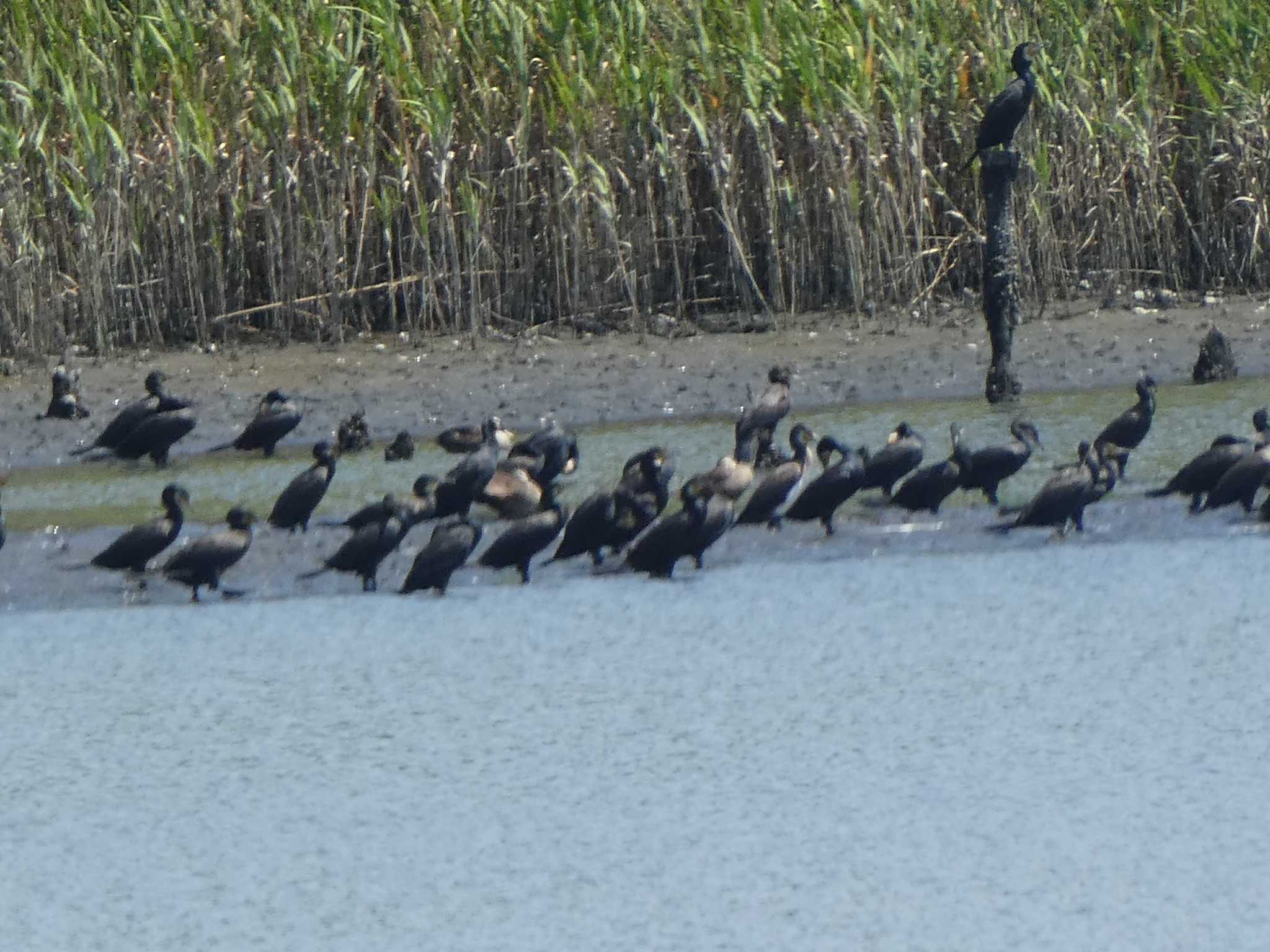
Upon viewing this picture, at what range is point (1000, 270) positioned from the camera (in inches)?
485

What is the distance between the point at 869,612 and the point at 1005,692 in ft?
3.70

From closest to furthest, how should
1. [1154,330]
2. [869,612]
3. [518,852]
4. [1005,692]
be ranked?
[518,852] < [1005,692] < [869,612] < [1154,330]

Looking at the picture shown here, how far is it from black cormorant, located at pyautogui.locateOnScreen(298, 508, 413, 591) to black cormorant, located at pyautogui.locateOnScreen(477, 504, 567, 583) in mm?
366

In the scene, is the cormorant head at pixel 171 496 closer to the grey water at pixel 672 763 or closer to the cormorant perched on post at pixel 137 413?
the grey water at pixel 672 763

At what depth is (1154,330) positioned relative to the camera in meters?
14.1

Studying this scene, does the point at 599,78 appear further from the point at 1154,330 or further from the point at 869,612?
the point at 869,612

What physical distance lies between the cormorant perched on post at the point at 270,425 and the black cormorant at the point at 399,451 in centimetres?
55

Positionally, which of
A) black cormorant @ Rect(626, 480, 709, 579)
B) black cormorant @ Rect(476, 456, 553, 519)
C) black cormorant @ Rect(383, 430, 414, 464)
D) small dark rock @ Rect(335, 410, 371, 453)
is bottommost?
black cormorant @ Rect(626, 480, 709, 579)

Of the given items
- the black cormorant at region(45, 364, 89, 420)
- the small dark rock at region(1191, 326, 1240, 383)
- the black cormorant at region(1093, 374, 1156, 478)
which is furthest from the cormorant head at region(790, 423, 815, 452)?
the black cormorant at region(45, 364, 89, 420)

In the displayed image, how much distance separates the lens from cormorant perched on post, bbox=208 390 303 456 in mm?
11867

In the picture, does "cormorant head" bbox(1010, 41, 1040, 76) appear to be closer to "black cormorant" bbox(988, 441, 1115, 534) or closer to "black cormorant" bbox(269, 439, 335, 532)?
"black cormorant" bbox(988, 441, 1115, 534)

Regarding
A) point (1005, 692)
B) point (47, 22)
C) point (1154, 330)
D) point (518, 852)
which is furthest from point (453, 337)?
point (518, 852)

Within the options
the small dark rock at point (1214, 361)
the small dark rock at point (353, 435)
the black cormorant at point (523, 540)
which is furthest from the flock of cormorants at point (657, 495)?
the small dark rock at point (1214, 361)

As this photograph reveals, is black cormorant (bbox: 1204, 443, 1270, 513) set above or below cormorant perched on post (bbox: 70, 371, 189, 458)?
below
